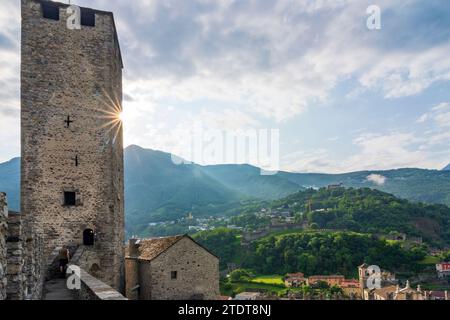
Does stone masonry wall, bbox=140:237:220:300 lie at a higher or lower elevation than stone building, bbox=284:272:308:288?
higher

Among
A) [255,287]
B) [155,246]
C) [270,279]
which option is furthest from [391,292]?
[155,246]

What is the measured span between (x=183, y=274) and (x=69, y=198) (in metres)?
6.93

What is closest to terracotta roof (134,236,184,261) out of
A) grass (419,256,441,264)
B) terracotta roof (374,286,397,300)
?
terracotta roof (374,286,397,300)

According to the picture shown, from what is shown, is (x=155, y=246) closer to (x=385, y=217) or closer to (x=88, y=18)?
(x=88, y=18)

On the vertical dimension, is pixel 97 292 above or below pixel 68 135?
below

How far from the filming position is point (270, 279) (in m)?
85.9

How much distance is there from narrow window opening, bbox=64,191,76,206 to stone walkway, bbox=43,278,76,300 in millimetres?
3233

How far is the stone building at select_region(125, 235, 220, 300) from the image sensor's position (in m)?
19.5

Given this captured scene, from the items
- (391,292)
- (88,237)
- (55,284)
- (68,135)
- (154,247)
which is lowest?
(391,292)

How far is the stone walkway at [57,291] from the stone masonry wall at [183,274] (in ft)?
17.3

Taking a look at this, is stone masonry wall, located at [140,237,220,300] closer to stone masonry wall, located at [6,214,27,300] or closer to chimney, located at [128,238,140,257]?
chimney, located at [128,238,140,257]
